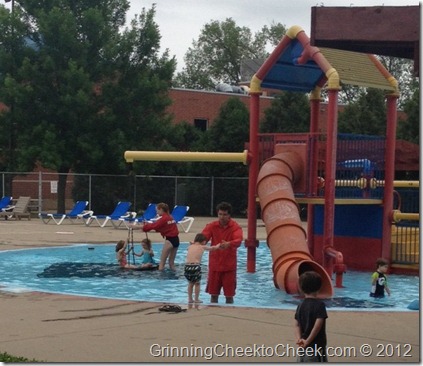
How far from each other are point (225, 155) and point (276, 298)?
15.9ft

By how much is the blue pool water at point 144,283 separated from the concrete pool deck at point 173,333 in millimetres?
1229

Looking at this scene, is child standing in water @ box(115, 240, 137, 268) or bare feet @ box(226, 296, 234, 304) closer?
bare feet @ box(226, 296, 234, 304)

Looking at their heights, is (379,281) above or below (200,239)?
below

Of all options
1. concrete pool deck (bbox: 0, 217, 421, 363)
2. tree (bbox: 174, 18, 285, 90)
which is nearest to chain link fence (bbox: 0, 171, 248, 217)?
concrete pool deck (bbox: 0, 217, 421, 363)

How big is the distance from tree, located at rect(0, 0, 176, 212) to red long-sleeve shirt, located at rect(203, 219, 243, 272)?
1126 inches

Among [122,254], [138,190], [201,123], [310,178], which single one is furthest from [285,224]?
[201,123]

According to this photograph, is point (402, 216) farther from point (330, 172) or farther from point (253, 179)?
point (253, 179)

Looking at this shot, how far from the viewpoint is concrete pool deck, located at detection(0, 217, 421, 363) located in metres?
9.34

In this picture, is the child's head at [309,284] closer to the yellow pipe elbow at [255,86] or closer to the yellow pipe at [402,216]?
the yellow pipe at [402,216]

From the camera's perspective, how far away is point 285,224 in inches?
654

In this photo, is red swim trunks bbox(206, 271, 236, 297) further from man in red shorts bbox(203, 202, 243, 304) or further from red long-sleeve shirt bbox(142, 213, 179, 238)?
red long-sleeve shirt bbox(142, 213, 179, 238)

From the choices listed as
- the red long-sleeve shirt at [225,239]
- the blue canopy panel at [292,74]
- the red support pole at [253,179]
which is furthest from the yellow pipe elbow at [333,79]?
the red long-sleeve shirt at [225,239]

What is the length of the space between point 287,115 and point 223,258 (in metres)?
36.0

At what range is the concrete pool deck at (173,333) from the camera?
30.7 feet
